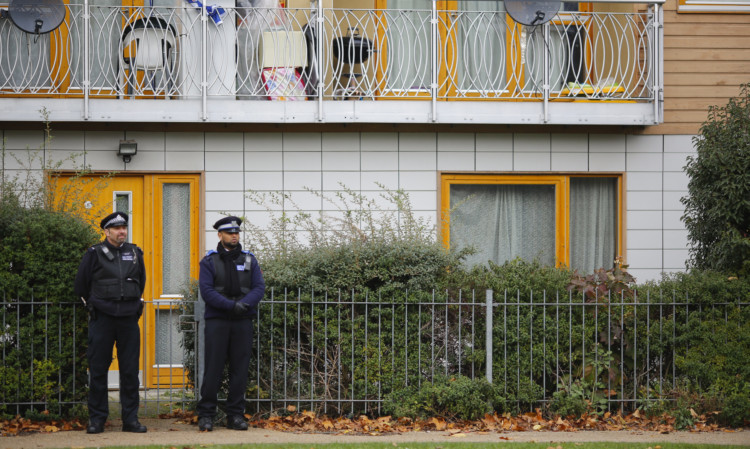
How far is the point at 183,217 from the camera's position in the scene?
11023 millimetres

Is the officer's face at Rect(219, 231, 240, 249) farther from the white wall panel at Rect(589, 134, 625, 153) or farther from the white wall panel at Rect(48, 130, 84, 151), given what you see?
the white wall panel at Rect(589, 134, 625, 153)

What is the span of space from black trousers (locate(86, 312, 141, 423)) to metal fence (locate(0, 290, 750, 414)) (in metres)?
Result: 0.43

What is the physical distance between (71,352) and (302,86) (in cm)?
454

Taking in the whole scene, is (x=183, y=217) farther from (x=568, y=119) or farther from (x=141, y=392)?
(x=568, y=119)

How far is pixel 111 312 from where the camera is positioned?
7.71 meters

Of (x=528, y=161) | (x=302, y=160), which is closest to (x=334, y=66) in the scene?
(x=302, y=160)

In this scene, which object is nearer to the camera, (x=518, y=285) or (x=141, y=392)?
(x=518, y=285)

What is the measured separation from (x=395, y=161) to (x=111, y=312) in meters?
4.47

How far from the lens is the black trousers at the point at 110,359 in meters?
7.77

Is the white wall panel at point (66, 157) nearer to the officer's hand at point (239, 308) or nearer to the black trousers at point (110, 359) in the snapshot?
the black trousers at point (110, 359)

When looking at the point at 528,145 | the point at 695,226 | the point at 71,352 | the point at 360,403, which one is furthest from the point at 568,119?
the point at 71,352

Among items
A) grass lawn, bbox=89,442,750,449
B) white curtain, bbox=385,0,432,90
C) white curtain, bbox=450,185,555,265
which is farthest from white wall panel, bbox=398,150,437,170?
grass lawn, bbox=89,442,750,449

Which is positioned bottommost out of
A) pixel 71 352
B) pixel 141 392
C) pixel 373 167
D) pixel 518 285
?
pixel 141 392

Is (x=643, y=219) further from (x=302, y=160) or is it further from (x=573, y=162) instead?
(x=302, y=160)
